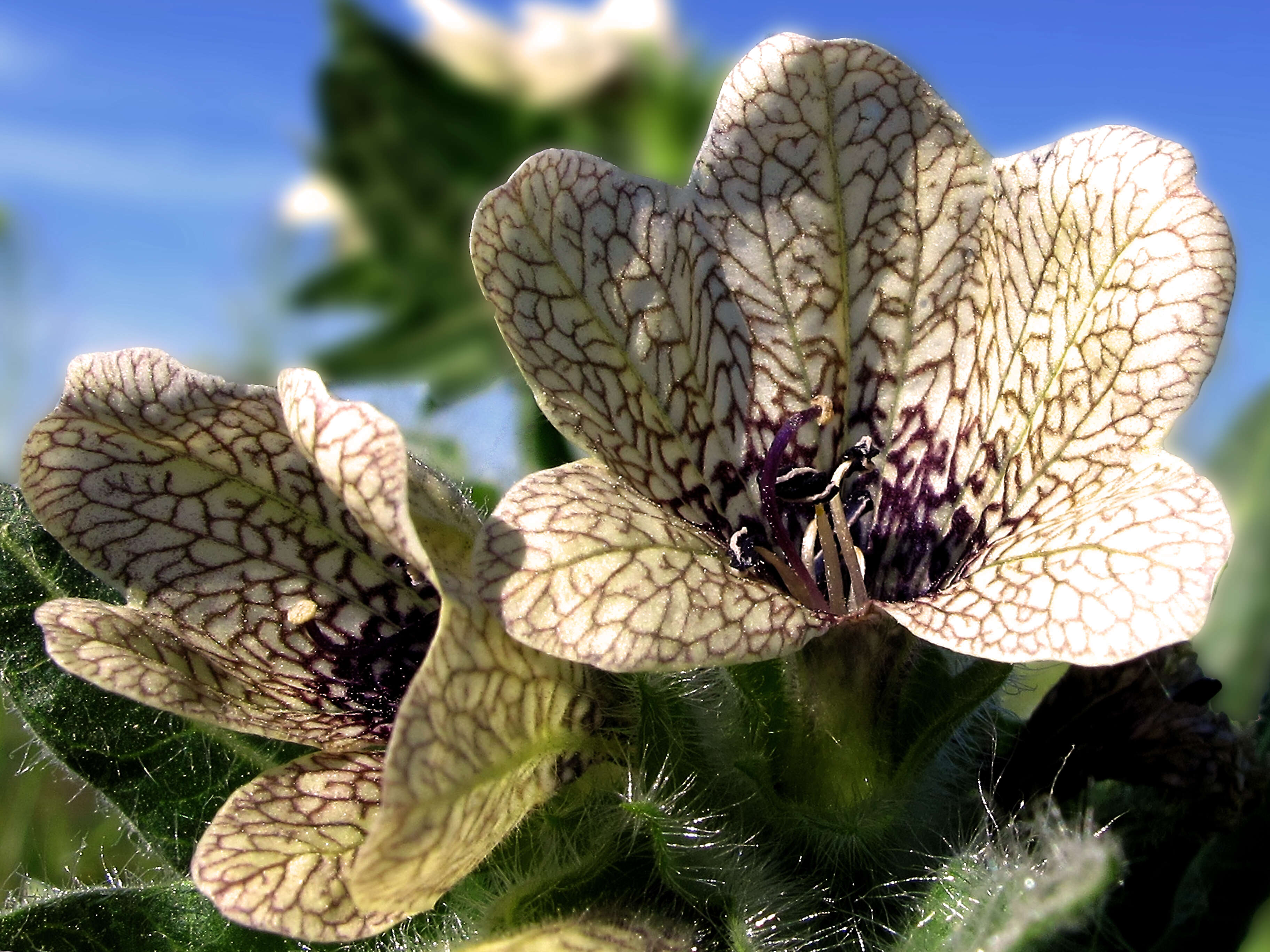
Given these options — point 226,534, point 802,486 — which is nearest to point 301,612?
point 226,534

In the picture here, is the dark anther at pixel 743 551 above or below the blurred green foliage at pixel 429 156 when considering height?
below

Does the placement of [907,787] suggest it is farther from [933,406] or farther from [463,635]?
[463,635]

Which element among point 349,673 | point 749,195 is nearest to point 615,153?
point 749,195

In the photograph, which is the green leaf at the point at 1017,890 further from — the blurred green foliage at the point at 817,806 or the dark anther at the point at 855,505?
the dark anther at the point at 855,505

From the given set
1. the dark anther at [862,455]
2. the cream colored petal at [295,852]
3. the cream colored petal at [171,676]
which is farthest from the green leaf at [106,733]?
the dark anther at [862,455]

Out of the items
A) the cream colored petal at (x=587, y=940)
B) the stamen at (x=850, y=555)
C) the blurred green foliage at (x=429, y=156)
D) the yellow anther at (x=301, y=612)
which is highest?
the blurred green foliage at (x=429, y=156)
